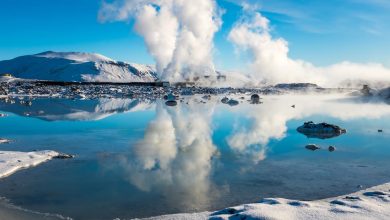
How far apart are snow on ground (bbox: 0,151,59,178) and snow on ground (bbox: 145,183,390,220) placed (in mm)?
6740

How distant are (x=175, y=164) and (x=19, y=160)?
18.5ft

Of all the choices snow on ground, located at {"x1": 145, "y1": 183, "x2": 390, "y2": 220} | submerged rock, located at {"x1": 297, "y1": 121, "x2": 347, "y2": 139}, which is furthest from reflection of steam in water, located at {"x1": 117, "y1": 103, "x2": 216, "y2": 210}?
submerged rock, located at {"x1": 297, "y1": 121, "x2": 347, "y2": 139}

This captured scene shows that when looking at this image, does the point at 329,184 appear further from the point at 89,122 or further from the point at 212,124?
the point at 89,122

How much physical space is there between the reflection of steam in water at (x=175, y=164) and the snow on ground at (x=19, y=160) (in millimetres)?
3023

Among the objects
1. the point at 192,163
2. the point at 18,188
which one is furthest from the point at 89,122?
the point at 18,188

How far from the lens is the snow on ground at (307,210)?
8.77 m

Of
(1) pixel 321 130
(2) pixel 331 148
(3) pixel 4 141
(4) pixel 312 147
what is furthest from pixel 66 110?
(2) pixel 331 148

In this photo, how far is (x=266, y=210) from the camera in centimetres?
899

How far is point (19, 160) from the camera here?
14.5 m

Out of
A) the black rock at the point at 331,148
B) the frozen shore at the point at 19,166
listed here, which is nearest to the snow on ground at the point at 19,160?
the frozen shore at the point at 19,166

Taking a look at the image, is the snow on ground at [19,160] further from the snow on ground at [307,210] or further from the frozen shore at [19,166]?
the snow on ground at [307,210]

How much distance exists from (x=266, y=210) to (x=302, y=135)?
1542cm

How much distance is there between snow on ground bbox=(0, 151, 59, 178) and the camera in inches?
525

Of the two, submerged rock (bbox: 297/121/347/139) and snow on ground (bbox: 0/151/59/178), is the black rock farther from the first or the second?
snow on ground (bbox: 0/151/59/178)
